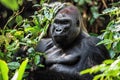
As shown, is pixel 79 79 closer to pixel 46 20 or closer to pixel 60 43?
pixel 60 43

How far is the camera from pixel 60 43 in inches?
127

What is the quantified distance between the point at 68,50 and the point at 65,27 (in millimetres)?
242

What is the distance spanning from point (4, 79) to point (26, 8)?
3.73 meters

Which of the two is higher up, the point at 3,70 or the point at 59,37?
the point at 3,70

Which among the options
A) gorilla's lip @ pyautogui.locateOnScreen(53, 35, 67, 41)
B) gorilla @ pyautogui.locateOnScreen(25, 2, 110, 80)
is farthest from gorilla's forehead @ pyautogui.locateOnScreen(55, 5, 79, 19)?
gorilla's lip @ pyautogui.locateOnScreen(53, 35, 67, 41)

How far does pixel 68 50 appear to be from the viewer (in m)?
3.34

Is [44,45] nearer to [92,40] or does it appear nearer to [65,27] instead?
[65,27]

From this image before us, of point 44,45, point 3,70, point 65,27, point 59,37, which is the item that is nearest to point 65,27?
point 65,27

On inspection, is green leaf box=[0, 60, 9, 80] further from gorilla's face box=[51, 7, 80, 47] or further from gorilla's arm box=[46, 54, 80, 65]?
gorilla's arm box=[46, 54, 80, 65]

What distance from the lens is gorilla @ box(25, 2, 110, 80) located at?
10.2ft

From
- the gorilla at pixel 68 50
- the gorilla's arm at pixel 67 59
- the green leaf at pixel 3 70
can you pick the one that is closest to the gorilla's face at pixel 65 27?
the gorilla at pixel 68 50

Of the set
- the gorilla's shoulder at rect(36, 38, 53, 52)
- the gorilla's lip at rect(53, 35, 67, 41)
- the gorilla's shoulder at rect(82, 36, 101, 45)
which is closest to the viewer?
the gorilla's lip at rect(53, 35, 67, 41)

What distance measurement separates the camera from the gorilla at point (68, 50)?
3.10 meters

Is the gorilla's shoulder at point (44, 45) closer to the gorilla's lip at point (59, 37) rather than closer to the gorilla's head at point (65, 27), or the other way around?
the gorilla's head at point (65, 27)
